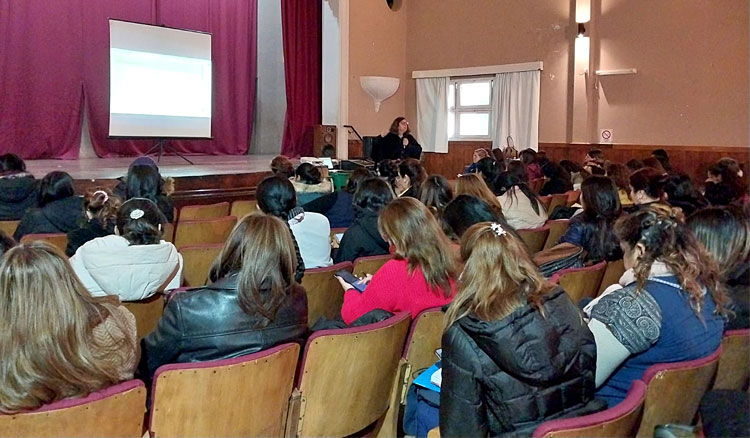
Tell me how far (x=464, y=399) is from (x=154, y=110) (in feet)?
25.6

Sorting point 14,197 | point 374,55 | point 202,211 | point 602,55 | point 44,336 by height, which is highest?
point 374,55

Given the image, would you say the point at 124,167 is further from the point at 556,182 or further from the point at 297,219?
the point at 297,219

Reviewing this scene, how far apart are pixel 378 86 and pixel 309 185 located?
5434mm

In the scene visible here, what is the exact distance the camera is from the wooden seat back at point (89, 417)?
1.43m

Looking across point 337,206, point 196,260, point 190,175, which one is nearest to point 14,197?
point 196,260

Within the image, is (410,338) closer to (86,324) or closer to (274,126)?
(86,324)

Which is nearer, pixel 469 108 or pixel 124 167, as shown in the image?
pixel 124 167

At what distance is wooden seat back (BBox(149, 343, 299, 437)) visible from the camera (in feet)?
5.59

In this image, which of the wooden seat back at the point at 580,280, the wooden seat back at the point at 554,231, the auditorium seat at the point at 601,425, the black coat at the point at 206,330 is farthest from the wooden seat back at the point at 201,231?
the auditorium seat at the point at 601,425

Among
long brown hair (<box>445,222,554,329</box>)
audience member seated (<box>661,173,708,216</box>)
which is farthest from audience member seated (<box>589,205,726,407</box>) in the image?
audience member seated (<box>661,173,708,216</box>)

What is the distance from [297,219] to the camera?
3482 mm

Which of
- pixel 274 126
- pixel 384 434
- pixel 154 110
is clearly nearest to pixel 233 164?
pixel 154 110

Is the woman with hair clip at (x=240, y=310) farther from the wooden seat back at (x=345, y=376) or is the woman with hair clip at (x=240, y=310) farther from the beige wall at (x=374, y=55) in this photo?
the beige wall at (x=374, y=55)

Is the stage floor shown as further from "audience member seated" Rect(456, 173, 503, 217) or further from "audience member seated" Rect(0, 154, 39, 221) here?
"audience member seated" Rect(456, 173, 503, 217)
